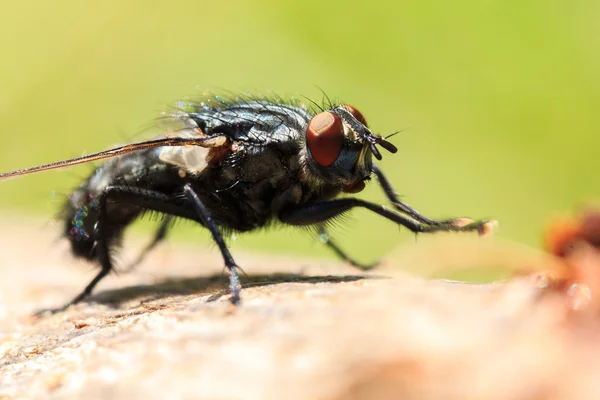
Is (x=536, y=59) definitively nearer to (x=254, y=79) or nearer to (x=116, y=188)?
(x=254, y=79)

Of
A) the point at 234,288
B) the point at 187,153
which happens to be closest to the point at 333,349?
the point at 234,288

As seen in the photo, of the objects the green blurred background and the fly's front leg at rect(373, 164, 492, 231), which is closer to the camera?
the fly's front leg at rect(373, 164, 492, 231)

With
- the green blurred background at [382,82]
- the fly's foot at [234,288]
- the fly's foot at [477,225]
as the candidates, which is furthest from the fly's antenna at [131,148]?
the green blurred background at [382,82]

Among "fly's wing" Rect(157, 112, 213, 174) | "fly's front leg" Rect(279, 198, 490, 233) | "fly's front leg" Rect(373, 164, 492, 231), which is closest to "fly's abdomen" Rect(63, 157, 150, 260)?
"fly's wing" Rect(157, 112, 213, 174)

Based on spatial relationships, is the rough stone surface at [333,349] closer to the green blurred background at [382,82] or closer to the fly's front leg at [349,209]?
the fly's front leg at [349,209]

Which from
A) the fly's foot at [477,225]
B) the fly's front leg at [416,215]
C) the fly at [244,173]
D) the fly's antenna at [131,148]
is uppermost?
the fly's antenna at [131,148]

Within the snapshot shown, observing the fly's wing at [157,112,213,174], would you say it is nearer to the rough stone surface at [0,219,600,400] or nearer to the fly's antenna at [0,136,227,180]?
the fly's antenna at [0,136,227,180]
